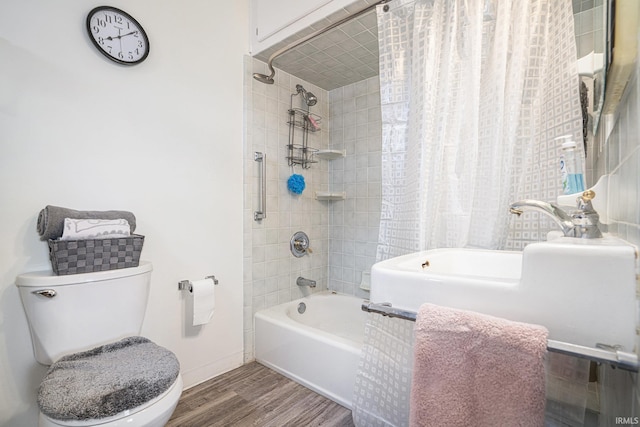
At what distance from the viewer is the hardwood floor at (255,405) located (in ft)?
4.63

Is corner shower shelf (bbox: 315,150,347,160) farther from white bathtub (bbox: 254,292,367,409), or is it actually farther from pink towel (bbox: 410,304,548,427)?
pink towel (bbox: 410,304,548,427)

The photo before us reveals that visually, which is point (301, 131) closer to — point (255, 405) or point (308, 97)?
point (308, 97)

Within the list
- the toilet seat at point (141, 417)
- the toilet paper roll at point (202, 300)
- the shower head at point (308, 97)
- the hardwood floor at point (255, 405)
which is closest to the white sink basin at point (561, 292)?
the toilet seat at point (141, 417)

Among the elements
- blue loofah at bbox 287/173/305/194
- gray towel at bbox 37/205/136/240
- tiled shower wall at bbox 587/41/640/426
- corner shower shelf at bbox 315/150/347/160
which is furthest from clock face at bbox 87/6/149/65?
tiled shower wall at bbox 587/41/640/426

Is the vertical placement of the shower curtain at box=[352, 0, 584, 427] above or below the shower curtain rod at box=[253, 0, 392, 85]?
below

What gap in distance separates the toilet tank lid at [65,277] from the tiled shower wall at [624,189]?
1.59 meters

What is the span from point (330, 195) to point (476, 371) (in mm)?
1862

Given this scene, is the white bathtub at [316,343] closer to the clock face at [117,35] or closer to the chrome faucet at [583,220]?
the chrome faucet at [583,220]

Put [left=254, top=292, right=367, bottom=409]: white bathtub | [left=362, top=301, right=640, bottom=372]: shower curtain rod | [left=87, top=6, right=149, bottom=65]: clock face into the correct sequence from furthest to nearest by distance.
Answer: [left=254, top=292, right=367, bottom=409]: white bathtub
[left=87, top=6, right=149, bottom=65]: clock face
[left=362, top=301, right=640, bottom=372]: shower curtain rod

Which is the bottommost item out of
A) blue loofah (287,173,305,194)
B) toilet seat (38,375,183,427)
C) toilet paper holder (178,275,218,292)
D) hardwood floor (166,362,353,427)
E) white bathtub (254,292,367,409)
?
hardwood floor (166,362,353,427)

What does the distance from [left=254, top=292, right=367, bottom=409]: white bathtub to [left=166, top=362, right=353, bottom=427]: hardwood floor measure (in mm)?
76

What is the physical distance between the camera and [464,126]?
4.01ft

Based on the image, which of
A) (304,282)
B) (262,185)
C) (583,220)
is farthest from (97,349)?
(583,220)

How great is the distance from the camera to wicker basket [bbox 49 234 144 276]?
112 centimetres
